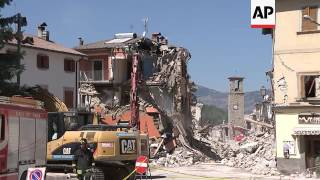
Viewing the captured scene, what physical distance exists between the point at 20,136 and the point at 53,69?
35214mm

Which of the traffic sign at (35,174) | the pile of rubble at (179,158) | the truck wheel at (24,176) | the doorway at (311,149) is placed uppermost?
the traffic sign at (35,174)

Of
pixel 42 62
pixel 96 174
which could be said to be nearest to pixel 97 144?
pixel 96 174

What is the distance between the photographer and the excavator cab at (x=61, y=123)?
22.4 meters

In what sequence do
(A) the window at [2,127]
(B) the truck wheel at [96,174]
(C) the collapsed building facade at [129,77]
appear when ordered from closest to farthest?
(A) the window at [2,127]
(B) the truck wheel at [96,174]
(C) the collapsed building facade at [129,77]

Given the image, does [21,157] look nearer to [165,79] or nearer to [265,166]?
[265,166]

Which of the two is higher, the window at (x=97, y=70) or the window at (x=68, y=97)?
the window at (x=97, y=70)

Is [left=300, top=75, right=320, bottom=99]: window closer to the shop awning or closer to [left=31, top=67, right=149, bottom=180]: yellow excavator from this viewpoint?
the shop awning

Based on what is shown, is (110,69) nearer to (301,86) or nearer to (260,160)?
(260,160)

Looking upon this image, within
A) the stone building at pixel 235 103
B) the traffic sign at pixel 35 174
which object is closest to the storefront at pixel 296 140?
the traffic sign at pixel 35 174

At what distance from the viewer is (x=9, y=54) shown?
1120 inches

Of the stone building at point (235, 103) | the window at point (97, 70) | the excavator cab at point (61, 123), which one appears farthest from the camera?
the stone building at point (235, 103)

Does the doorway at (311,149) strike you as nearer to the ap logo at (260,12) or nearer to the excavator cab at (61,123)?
the ap logo at (260,12)

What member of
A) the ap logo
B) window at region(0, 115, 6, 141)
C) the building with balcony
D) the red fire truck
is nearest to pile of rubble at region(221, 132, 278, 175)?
the ap logo

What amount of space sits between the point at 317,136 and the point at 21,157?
19.6 meters
